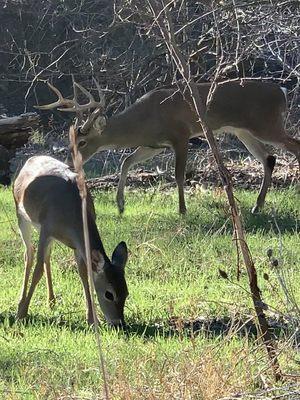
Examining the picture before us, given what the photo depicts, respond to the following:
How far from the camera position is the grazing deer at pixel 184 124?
13281mm

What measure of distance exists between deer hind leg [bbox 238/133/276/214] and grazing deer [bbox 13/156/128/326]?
376cm

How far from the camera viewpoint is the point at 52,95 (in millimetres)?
23297

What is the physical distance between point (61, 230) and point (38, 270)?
1.14ft

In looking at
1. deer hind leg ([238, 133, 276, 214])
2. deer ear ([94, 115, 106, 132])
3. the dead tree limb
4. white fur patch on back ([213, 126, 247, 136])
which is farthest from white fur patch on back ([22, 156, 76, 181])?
white fur patch on back ([213, 126, 247, 136])

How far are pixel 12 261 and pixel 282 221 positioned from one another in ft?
10.2

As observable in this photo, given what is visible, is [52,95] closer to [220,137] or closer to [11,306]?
[220,137]

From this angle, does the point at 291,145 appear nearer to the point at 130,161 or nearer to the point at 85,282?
the point at 130,161

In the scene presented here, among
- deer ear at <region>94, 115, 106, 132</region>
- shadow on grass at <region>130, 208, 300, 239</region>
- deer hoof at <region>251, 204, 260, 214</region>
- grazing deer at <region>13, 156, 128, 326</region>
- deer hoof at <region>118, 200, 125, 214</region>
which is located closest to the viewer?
grazing deer at <region>13, 156, 128, 326</region>

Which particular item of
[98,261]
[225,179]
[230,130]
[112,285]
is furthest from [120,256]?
[230,130]

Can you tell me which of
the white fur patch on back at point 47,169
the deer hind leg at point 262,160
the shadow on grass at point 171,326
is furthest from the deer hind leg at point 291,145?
the shadow on grass at point 171,326

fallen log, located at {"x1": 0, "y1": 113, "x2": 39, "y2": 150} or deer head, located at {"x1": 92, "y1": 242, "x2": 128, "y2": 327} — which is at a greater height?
fallen log, located at {"x1": 0, "y1": 113, "x2": 39, "y2": 150}

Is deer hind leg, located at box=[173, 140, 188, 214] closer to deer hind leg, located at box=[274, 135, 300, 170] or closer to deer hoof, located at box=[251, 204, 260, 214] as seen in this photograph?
deer hoof, located at box=[251, 204, 260, 214]

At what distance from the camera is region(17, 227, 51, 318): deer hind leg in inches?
301

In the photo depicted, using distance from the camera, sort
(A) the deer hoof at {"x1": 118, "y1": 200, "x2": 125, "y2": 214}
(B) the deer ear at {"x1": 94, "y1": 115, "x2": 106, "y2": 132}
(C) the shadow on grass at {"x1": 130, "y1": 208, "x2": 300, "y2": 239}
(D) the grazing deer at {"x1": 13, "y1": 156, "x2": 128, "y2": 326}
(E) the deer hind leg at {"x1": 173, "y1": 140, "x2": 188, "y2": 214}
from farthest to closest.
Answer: (B) the deer ear at {"x1": 94, "y1": 115, "x2": 106, "y2": 132}
(E) the deer hind leg at {"x1": 173, "y1": 140, "x2": 188, "y2": 214}
(A) the deer hoof at {"x1": 118, "y1": 200, "x2": 125, "y2": 214}
(C) the shadow on grass at {"x1": 130, "y1": 208, "x2": 300, "y2": 239}
(D) the grazing deer at {"x1": 13, "y1": 156, "x2": 128, "y2": 326}
